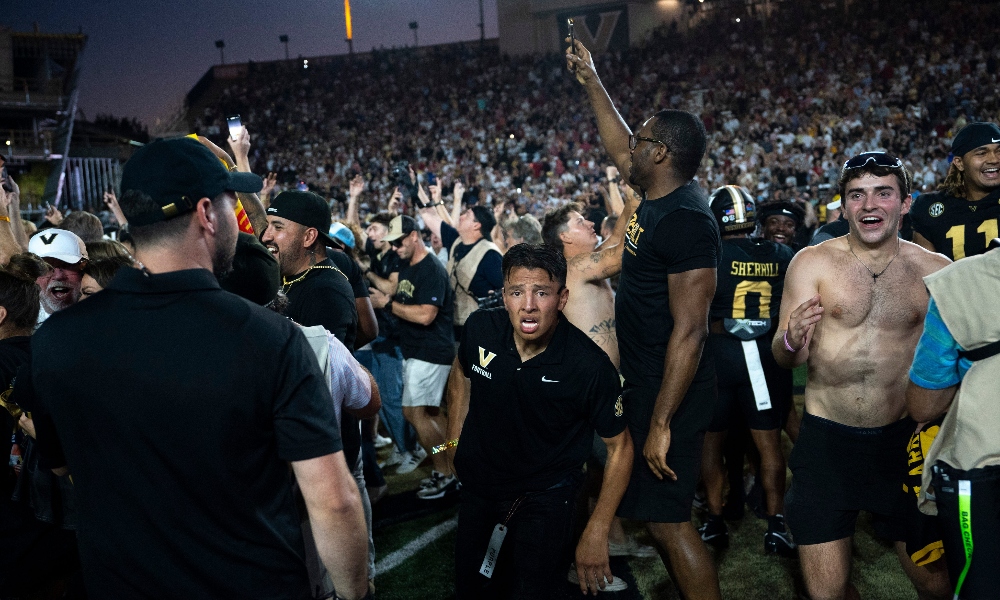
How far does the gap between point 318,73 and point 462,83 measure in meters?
7.40

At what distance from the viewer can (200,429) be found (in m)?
1.62

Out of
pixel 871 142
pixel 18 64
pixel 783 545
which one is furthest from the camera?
pixel 18 64

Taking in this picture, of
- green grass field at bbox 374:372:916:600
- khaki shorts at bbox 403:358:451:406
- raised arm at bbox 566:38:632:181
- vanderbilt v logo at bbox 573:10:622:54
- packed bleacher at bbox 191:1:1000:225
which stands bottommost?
green grass field at bbox 374:372:916:600

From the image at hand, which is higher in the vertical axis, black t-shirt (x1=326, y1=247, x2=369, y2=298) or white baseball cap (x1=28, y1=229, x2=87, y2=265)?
white baseball cap (x1=28, y1=229, x2=87, y2=265)

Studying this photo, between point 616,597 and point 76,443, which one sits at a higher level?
point 76,443

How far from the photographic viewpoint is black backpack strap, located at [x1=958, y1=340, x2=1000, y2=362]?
2149mm

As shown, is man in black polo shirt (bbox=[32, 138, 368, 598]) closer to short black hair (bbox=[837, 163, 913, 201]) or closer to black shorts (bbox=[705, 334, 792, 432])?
short black hair (bbox=[837, 163, 913, 201])

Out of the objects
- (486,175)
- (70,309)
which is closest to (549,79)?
(486,175)

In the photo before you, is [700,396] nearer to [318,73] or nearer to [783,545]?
[783,545]

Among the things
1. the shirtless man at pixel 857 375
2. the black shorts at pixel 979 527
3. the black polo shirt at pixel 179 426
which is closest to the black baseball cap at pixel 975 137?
the shirtless man at pixel 857 375

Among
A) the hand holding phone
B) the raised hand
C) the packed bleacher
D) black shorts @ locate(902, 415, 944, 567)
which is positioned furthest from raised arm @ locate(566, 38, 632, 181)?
the packed bleacher

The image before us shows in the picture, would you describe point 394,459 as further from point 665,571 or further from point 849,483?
point 849,483

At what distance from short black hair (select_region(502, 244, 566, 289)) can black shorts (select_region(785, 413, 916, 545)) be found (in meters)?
1.41

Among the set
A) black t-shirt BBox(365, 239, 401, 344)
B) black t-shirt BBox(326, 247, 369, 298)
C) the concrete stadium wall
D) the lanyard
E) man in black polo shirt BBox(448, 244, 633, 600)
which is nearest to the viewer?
the lanyard
